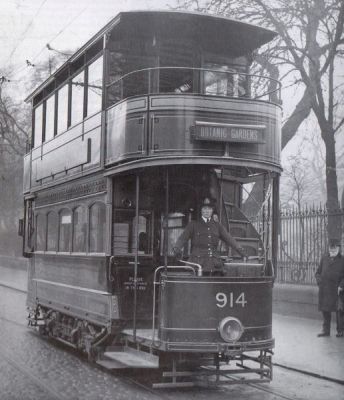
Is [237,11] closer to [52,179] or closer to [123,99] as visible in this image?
[52,179]

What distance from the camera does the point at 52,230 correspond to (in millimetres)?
13273

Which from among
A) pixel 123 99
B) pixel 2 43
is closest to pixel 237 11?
pixel 2 43

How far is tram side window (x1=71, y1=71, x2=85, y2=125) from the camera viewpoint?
448 inches

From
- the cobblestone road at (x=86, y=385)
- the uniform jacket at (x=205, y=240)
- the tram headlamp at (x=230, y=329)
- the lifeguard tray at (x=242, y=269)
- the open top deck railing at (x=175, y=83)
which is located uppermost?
the open top deck railing at (x=175, y=83)

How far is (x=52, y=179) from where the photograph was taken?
1305 centimetres

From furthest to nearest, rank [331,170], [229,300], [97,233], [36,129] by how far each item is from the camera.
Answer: [331,170]
[36,129]
[97,233]
[229,300]

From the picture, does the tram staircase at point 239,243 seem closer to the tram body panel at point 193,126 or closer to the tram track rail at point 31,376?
the tram track rail at point 31,376

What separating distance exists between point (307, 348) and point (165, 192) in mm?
3676

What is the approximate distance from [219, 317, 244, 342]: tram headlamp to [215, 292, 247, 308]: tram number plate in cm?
18

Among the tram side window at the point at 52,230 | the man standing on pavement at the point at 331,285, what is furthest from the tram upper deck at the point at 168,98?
Result: the man standing on pavement at the point at 331,285

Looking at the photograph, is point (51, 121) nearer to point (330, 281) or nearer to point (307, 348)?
point (330, 281)

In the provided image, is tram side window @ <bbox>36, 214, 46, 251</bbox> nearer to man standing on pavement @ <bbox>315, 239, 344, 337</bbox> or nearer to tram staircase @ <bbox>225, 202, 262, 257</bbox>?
tram staircase @ <bbox>225, 202, 262, 257</bbox>

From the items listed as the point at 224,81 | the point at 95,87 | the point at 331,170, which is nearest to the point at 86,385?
the point at 95,87

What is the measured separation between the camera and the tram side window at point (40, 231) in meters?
14.0
